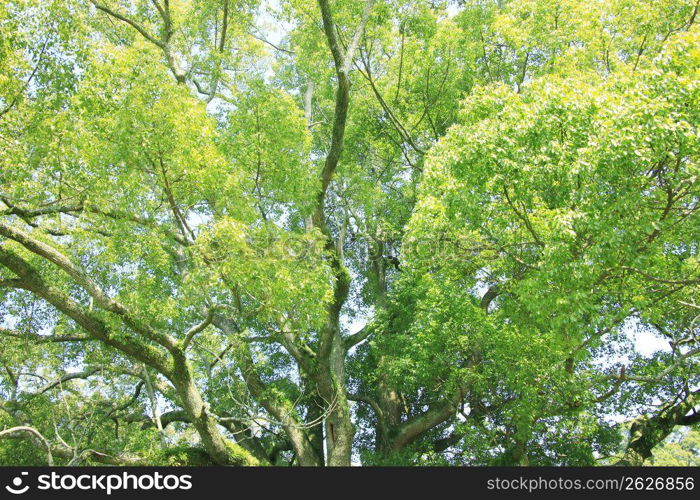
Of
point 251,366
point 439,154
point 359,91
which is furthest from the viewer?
point 359,91

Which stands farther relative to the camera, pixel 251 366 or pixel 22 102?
pixel 251 366

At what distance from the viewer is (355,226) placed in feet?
49.4

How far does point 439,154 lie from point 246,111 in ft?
11.5

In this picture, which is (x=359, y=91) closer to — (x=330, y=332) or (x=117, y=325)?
(x=330, y=332)

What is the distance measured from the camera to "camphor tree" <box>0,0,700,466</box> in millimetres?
7473

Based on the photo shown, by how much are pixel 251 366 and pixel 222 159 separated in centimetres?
429

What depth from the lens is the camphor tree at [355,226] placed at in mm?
7473

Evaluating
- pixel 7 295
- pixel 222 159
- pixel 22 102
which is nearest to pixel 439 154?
pixel 222 159

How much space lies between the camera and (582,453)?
11258 millimetres

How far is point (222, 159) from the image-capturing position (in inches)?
351
